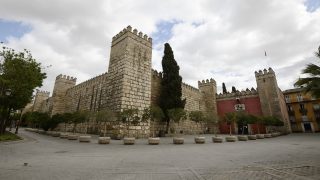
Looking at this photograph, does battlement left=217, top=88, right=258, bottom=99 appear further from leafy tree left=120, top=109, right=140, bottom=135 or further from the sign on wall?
leafy tree left=120, top=109, right=140, bottom=135

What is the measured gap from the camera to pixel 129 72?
1703 cm

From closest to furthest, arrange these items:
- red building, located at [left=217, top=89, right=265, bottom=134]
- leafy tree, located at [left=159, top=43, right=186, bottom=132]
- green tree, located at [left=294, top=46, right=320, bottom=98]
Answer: green tree, located at [left=294, top=46, right=320, bottom=98], leafy tree, located at [left=159, top=43, right=186, bottom=132], red building, located at [left=217, top=89, right=265, bottom=134]

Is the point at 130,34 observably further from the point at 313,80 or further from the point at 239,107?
the point at 239,107

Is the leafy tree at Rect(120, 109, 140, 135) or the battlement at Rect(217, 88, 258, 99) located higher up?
the battlement at Rect(217, 88, 258, 99)

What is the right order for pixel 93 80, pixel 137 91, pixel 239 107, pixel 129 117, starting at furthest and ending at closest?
pixel 239 107 < pixel 93 80 < pixel 137 91 < pixel 129 117

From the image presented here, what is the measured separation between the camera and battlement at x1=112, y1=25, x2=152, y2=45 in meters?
18.1

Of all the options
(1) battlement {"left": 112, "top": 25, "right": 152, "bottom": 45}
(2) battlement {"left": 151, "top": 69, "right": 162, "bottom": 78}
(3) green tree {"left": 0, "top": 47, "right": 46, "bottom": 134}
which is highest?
(1) battlement {"left": 112, "top": 25, "right": 152, "bottom": 45}

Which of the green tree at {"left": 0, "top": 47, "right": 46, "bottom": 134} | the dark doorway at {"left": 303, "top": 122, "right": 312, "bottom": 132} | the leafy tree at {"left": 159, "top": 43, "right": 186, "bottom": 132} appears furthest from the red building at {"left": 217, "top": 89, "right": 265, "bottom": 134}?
the green tree at {"left": 0, "top": 47, "right": 46, "bottom": 134}

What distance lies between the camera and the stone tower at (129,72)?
16391 millimetres

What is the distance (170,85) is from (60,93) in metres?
20.3

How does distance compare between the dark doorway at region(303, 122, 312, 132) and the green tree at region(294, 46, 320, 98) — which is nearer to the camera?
the green tree at region(294, 46, 320, 98)

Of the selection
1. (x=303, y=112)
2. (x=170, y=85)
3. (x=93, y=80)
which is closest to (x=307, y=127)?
(x=303, y=112)

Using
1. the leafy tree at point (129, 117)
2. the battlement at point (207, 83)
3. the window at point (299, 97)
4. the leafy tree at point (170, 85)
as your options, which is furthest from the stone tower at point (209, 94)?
the leafy tree at point (129, 117)

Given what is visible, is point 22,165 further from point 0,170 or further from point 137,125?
point 137,125
